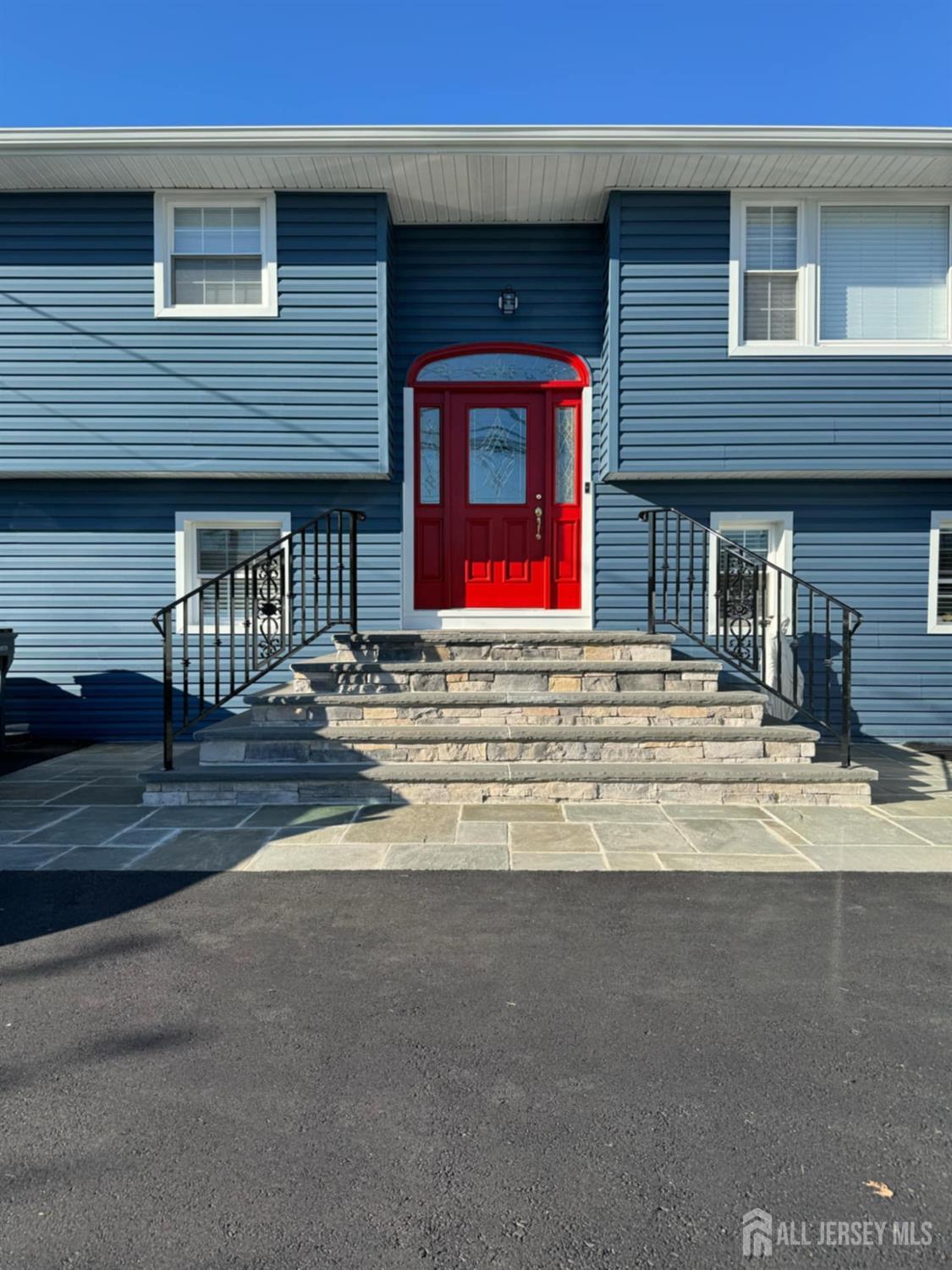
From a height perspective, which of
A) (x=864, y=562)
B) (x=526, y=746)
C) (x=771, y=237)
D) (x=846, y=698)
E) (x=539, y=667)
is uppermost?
(x=771, y=237)

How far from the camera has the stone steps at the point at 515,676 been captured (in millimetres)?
5445

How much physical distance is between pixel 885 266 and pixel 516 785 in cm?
573

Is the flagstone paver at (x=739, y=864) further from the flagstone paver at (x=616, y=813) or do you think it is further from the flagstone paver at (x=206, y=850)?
the flagstone paver at (x=206, y=850)

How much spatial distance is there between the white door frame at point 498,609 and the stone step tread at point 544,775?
2340 millimetres

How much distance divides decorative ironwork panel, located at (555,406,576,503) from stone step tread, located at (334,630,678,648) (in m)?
1.83

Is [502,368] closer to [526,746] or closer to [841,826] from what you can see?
[526,746]

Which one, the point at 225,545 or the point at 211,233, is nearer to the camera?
the point at 211,233

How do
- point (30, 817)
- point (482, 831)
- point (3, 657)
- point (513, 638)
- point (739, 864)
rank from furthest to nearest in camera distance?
point (3, 657) < point (513, 638) < point (30, 817) < point (482, 831) < point (739, 864)

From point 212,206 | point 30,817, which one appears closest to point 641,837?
point 30,817

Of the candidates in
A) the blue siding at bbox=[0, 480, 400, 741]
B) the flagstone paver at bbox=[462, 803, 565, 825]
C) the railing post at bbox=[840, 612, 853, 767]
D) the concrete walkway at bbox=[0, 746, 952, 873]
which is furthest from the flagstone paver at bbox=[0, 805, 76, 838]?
the railing post at bbox=[840, 612, 853, 767]

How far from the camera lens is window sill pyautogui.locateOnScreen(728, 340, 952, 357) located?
6465 mm

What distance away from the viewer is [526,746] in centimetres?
492

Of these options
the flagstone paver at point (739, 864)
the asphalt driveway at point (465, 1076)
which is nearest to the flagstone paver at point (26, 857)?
the asphalt driveway at point (465, 1076)

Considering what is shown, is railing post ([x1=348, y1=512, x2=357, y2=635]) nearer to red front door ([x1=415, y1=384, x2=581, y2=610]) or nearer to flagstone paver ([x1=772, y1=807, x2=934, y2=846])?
red front door ([x1=415, y1=384, x2=581, y2=610])
